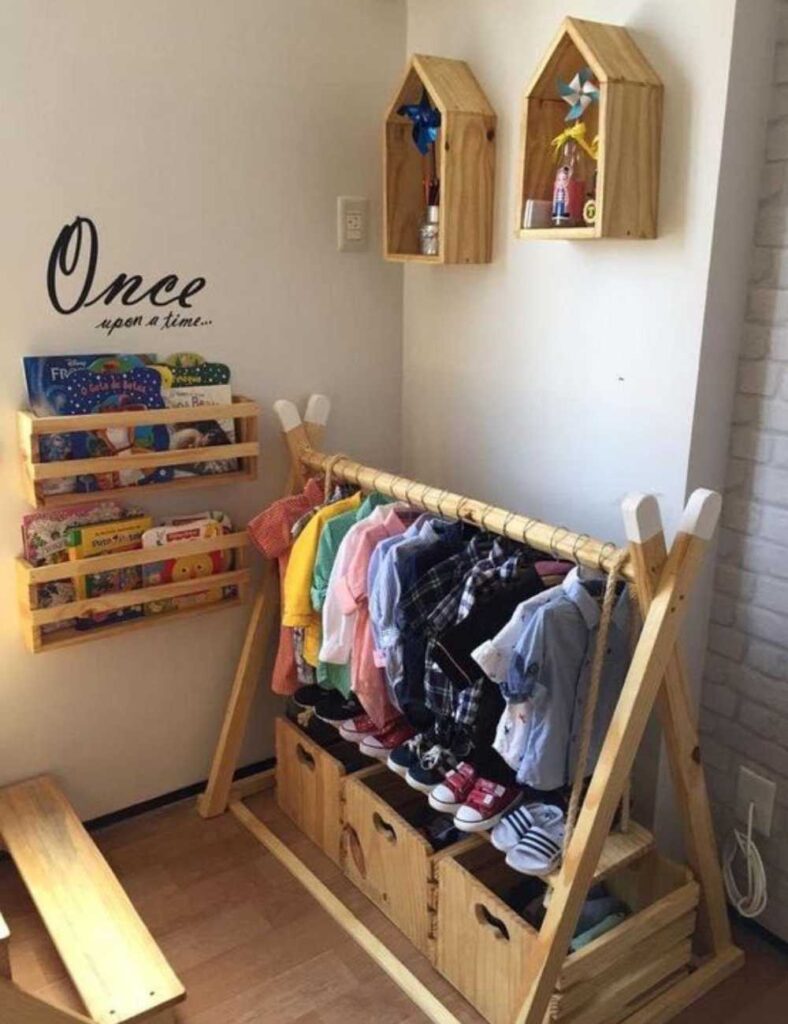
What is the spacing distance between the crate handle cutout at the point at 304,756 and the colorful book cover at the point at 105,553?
1.65 feet

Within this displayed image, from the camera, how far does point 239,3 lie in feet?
6.57

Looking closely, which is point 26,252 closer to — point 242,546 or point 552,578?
point 242,546

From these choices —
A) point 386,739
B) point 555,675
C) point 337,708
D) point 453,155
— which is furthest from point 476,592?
point 453,155

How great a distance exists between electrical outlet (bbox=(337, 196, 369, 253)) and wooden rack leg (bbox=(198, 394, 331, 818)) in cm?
38

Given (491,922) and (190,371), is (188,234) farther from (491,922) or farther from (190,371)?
(491,922)

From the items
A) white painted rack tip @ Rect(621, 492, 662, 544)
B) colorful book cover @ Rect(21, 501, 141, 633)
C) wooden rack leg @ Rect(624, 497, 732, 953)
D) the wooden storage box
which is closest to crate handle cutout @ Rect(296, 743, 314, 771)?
the wooden storage box

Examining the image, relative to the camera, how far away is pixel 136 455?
197cm

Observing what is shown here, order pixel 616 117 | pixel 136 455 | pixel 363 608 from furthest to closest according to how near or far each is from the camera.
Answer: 1. pixel 136 455
2. pixel 363 608
3. pixel 616 117

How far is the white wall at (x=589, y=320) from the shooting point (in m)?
1.66

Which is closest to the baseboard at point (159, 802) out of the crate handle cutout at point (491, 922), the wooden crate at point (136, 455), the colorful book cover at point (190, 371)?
the wooden crate at point (136, 455)

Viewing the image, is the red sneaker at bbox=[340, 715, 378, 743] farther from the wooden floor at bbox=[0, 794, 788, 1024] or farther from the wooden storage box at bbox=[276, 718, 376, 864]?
the wooden floor at bbox=[0, 794, 788, 1024]

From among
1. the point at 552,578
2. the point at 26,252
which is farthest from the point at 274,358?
the point at 552,578

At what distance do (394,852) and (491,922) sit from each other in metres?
0.27

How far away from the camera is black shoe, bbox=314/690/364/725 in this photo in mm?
2029
